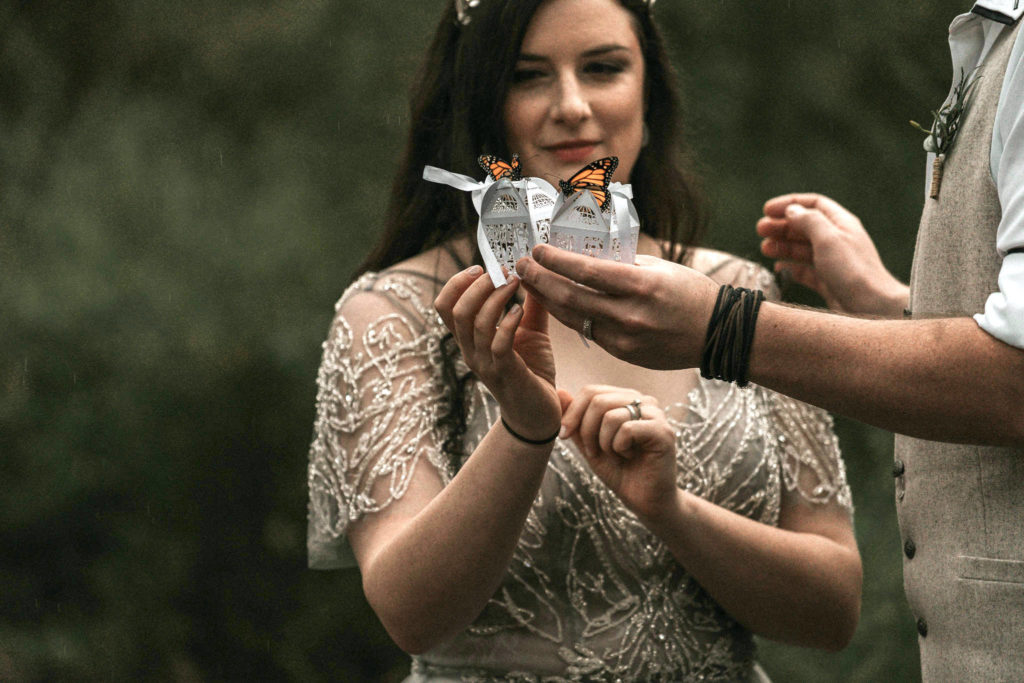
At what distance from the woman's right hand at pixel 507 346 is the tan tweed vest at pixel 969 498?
626mm

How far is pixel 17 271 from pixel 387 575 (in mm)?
2893

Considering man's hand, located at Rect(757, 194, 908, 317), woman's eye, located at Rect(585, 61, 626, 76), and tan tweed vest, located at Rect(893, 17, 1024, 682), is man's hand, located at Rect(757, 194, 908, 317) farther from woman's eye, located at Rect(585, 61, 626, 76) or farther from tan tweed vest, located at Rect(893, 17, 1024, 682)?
tan tweed vest, located at Rect(893, 17, 1024, 682)

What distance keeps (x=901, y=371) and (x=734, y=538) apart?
0.77m

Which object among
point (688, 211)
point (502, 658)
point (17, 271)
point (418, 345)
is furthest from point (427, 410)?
point (17, 271)

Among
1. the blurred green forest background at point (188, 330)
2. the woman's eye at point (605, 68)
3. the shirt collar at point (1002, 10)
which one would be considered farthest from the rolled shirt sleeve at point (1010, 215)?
the blurred green forest background at point (188, 330)

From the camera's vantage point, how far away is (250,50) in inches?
179

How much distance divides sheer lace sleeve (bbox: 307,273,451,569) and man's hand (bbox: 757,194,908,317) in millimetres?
866

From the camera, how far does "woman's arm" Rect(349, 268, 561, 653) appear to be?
5.74 ft

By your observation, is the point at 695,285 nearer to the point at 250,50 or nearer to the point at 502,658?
the point at 502,658

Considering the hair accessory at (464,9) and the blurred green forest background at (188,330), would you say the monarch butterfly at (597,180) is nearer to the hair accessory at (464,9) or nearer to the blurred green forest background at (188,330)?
the hair accessory at (464,9)

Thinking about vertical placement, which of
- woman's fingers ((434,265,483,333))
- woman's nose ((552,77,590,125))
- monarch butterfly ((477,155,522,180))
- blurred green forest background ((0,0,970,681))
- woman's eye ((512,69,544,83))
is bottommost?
blurred green forest background ((0,0,970,681))

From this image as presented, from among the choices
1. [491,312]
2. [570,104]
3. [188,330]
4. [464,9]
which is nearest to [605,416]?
[491,312]

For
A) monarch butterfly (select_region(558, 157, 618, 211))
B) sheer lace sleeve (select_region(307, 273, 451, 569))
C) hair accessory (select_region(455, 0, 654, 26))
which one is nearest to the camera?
monarch butterfly (select_region(558, 157, 618, 211))

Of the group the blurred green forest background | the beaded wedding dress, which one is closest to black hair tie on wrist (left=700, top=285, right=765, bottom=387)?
the beaded wedding dress
